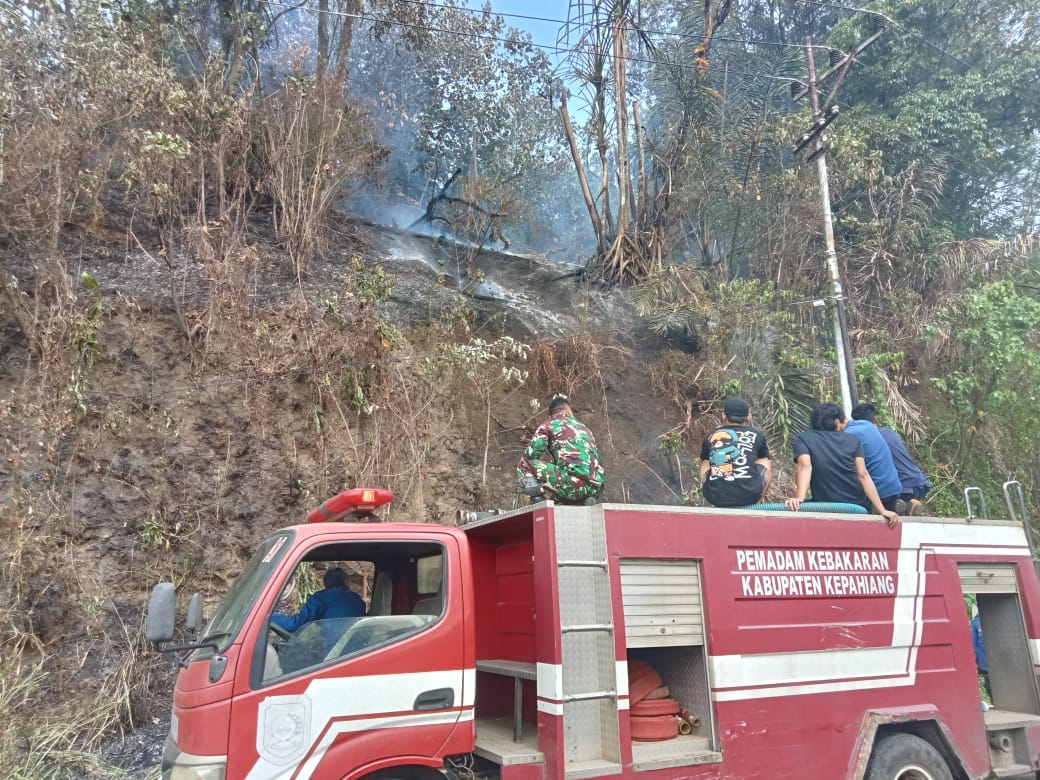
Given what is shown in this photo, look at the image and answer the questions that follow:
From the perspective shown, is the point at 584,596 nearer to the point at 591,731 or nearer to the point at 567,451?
the point at 591,731

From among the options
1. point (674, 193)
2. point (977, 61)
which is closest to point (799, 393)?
point (674, 193)

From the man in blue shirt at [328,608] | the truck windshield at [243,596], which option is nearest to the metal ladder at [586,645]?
the man in blue shirt at [328,608]

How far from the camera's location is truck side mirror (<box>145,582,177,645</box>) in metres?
3.25

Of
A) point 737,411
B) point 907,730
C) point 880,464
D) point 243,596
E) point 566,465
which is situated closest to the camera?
point 243,596

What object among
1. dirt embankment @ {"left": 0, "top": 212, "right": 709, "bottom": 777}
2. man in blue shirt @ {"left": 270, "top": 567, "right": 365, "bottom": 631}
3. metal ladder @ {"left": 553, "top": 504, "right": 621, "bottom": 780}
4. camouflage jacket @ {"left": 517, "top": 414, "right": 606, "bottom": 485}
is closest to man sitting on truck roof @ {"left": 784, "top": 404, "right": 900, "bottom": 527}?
camouflage jacket @ {"left": 517, "top": 414, "right": 606, "bottom": 485}

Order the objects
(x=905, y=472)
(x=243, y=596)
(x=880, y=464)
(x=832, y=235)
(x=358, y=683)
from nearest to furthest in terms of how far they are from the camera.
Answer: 1. (x=358, y=683)
2. (x=243, y=596)
3. (x=880, y=464)
4. (x=905, y=472)
5. (x=832, y=235)

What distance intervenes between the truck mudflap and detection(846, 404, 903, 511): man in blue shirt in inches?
69.7

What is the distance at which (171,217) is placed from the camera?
31.7 feet

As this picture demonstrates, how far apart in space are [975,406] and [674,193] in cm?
692

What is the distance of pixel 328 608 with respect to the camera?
3.99 meters

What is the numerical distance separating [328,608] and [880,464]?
15.3 feet

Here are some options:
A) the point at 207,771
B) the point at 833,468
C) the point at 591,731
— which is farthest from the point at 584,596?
the point at 833,468

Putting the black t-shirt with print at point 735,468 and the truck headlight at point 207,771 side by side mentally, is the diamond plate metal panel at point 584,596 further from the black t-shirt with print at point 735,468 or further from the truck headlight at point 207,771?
the truck headlight at point 207,771

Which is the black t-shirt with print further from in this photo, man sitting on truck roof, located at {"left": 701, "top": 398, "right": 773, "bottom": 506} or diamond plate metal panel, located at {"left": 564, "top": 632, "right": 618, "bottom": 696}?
diamond plate metal panel, located at {"left": 564, "top": 632, "right": 618, "bottom": 696}
